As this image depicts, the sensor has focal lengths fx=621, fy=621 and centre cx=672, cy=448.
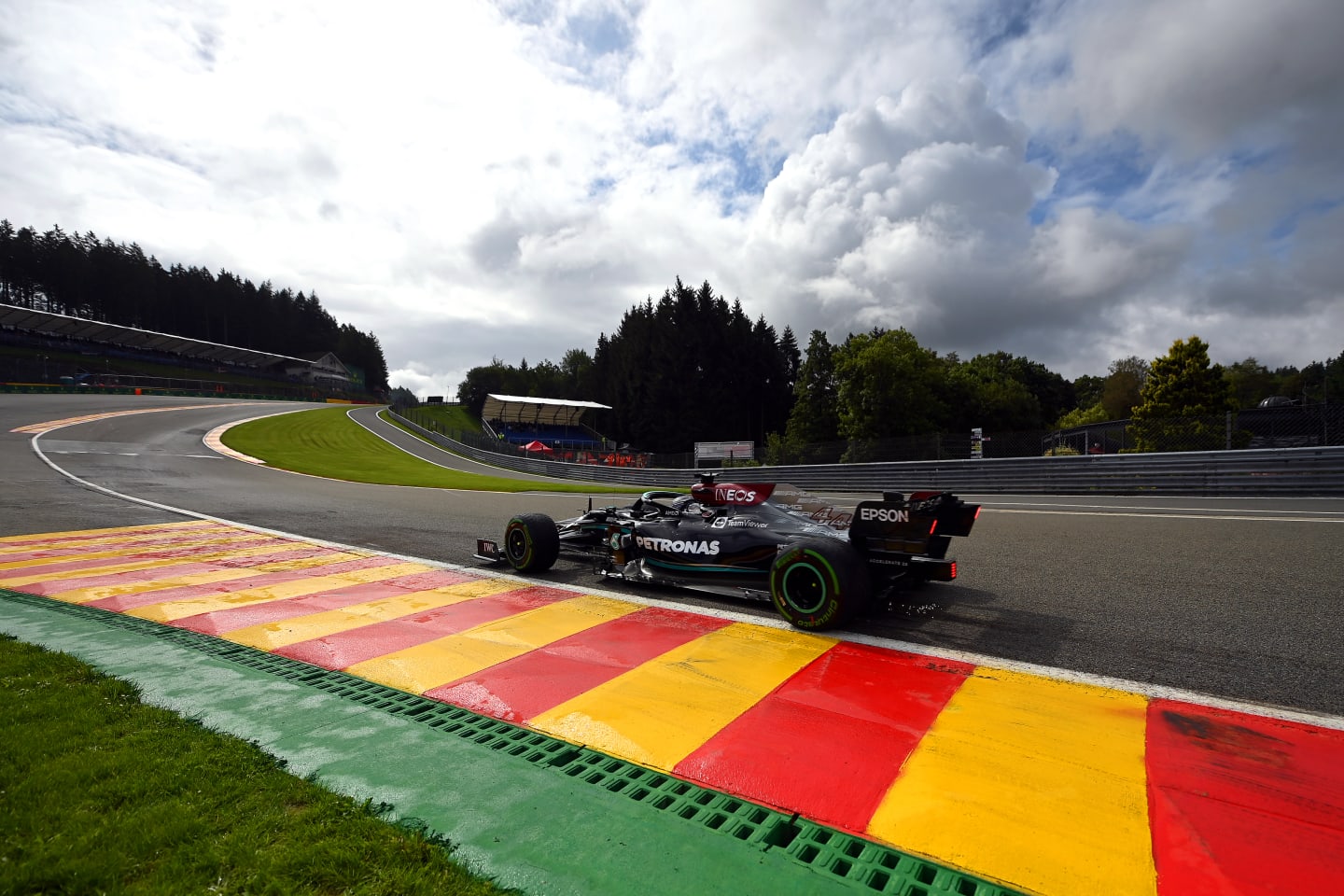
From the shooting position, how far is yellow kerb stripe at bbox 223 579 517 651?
4.87 m

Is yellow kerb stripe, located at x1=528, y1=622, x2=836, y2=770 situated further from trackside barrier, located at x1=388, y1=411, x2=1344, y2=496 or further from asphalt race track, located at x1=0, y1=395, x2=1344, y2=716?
trackside barrier, located at x1=388, y1=411, x2=1344, y2=496

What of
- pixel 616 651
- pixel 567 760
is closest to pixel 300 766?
pixel 567 760

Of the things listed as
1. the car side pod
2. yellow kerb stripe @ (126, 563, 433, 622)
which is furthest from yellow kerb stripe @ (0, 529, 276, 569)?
the car side pod

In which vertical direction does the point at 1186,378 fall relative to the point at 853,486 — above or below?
above

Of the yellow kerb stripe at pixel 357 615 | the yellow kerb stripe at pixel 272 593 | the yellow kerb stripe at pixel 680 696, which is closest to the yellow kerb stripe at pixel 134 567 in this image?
the yellow kerb stripe at pixel 272 593

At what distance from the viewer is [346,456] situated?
35.9 m

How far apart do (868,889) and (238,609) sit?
5.86 metres

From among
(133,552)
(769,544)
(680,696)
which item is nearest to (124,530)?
(133,552)

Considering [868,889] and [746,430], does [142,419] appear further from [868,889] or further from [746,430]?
[868,889]

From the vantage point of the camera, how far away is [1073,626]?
476cm

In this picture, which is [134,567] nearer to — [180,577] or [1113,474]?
[180,577]

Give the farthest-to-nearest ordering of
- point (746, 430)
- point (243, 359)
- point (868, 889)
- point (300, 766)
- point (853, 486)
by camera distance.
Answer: point (243, 359) < point (746, 430) < point (853, 486) < point (300, 766) < point (868, 889)

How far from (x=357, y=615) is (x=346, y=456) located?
34416mm

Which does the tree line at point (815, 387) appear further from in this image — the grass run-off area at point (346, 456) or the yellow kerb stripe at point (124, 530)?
the yellow kerb stripe at point (124, 530)
